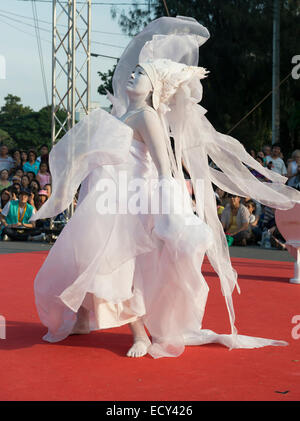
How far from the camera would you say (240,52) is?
19.2 m

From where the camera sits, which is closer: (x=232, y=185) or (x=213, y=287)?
(x=232, y=185)

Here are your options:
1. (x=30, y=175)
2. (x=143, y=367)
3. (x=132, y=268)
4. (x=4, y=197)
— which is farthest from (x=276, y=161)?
(x=143, y=367)

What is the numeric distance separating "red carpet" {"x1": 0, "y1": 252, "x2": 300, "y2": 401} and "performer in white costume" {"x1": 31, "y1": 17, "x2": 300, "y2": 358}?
0.48 ft

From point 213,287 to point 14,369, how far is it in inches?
120

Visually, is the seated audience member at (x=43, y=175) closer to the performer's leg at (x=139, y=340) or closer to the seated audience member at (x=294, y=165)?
the seated audience member at (x=294, y=165)

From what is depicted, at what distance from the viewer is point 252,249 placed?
9.68 m

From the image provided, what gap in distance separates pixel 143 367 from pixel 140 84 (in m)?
1.58

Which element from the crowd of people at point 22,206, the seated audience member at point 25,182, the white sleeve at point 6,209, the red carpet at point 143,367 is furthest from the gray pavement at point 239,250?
the red carpet at point 143,367

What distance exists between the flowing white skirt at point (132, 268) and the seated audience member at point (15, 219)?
7.49 m

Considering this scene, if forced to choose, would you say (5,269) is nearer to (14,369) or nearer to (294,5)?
(14,369)

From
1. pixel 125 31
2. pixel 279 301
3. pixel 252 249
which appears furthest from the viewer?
pixel 125 31

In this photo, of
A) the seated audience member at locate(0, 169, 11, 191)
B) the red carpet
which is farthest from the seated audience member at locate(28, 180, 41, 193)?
the red carpet
